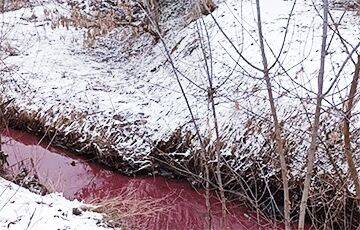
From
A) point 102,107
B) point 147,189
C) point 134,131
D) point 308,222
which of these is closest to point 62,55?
point 102,107

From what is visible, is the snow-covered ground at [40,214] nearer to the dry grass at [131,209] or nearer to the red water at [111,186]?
the dry grass at [131,209]

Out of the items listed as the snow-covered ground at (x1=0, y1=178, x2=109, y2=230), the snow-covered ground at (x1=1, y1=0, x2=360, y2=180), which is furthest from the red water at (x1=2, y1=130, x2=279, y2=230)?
the snow-covered ground at (x1=0, y1=178, x2=109, y2=230)

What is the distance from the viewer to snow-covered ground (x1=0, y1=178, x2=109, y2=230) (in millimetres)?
4039

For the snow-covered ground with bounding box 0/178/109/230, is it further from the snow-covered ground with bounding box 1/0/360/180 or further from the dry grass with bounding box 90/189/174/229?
the snow-covered ground with bounding box 1/0/360/180

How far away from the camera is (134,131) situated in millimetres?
7129

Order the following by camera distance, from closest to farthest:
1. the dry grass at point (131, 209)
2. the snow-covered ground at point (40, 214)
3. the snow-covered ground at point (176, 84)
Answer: the snow-covered ground at point (40, 214) < the dry grass at point (131, 209) < the snow-covered ground at point (176, 84)

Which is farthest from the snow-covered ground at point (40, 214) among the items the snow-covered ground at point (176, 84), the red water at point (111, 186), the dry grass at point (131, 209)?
the snow-covered ground at point (176, 84)

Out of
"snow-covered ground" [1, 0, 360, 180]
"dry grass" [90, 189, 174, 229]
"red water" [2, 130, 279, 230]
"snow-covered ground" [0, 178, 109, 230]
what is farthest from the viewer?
"snow-covered ground" [1, 0, 360, 180]

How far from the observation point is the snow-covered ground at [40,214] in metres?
4.04

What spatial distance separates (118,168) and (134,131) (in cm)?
57

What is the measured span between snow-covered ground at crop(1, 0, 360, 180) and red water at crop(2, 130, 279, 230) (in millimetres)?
322

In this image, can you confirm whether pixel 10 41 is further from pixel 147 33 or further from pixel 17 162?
pixel 17 162

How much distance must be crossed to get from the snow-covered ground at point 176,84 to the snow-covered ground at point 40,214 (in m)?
1.69

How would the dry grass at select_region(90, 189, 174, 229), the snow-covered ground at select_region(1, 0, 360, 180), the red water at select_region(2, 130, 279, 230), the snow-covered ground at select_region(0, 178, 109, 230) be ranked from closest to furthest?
the snow-covered ground at select_region(0, 178, 109, 230) → the dry grass at select_region(90, 189, 174, 229) → the red water at select_region(2, 130, 279, 230) → the snow-covered ground at select_region(1, 0, 360, 180)
